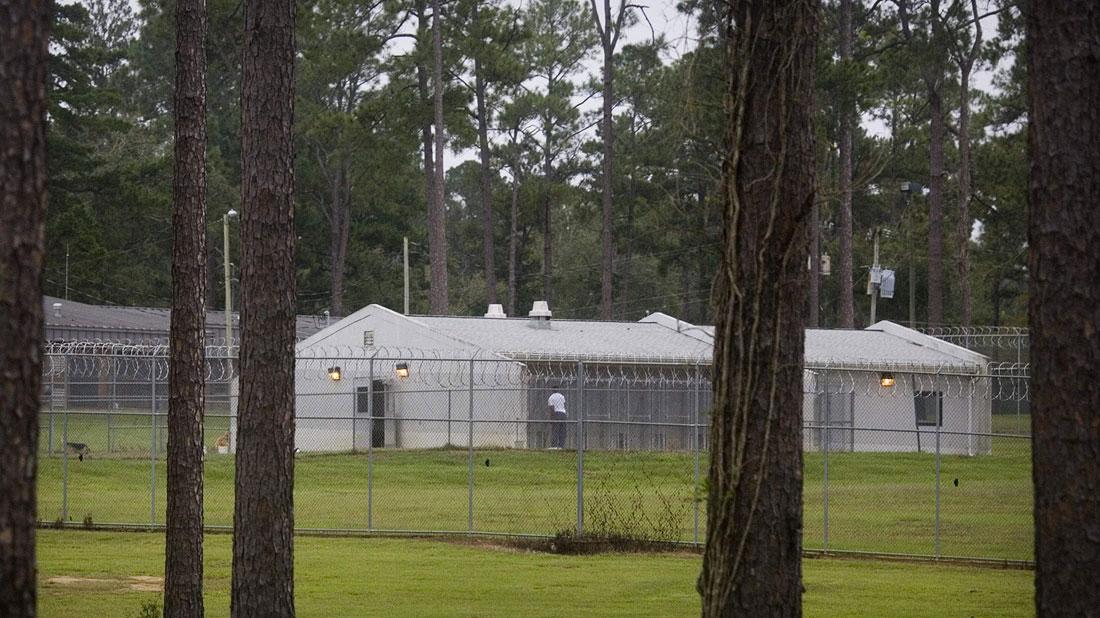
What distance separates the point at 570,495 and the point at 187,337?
14740 mm

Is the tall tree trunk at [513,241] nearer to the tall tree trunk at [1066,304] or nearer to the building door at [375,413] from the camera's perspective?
the building door at [375,413]

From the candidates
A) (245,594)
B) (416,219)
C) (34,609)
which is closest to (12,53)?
(34,609)

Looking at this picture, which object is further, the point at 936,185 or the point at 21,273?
the point at 936,185

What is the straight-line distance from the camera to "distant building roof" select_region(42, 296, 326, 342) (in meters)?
40.8

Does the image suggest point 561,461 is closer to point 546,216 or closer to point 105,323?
point 105,323

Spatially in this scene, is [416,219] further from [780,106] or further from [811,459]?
[780,106]

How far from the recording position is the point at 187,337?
10133 mm

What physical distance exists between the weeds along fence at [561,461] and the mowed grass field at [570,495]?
55 mm

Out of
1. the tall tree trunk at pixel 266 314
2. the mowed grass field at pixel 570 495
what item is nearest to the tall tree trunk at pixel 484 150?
the mowed grass field at pixel 570 495

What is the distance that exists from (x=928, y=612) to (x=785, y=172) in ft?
28.3

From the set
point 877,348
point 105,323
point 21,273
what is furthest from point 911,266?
point 21,273

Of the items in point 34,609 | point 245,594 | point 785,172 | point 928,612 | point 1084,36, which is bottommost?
point 928,612

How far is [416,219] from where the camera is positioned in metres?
66.0

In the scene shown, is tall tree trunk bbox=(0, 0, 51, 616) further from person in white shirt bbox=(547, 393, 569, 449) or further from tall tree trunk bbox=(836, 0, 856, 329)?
tall tree trunk bbox=(836, 0, 856, 329)
